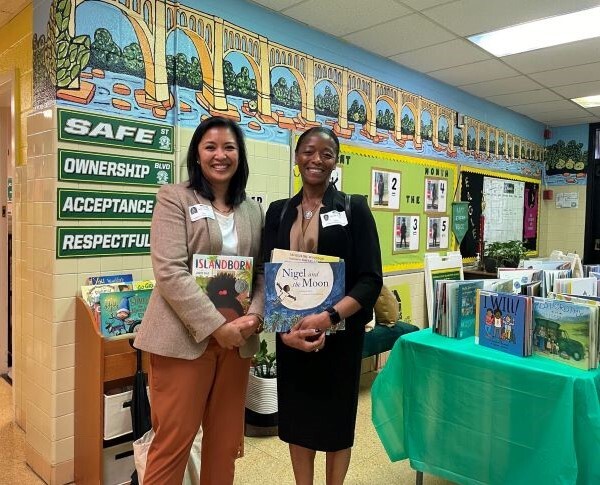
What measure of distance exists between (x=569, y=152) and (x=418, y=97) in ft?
11.4

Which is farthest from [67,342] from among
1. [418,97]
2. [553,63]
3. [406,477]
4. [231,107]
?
[553,63]

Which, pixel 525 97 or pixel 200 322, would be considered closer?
pixel 200 322

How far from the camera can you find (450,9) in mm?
3217

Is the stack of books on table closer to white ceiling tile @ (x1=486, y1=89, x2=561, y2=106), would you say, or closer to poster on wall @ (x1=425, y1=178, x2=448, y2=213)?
poster on wall @ (x1=425, y1=178, x2=448, y2=213)

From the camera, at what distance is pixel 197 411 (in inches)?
66.7

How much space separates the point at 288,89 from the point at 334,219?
206cm

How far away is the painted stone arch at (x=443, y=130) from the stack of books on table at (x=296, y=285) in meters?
3.78

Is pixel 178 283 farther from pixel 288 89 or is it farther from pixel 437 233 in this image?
pixel 437 233

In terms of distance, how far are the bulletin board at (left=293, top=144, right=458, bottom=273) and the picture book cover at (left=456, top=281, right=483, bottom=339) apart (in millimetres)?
1736

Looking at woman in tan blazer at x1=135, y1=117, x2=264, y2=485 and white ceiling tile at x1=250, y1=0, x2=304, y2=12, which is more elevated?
white ceiling tile at x1=250, y1=0, x2=304, y2=12

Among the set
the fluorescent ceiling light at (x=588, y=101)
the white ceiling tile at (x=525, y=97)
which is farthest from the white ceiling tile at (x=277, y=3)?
the fluorescent ceiling light at (x=588, y=101)

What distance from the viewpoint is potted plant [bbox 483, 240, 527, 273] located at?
17.1ft

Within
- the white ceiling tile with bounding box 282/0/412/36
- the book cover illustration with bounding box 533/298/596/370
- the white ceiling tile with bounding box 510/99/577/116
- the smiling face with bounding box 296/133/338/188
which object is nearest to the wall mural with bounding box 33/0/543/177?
the white ceiling tile with bounding box 282/0/412/36

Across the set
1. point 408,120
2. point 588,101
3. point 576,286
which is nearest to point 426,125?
point 408,120
